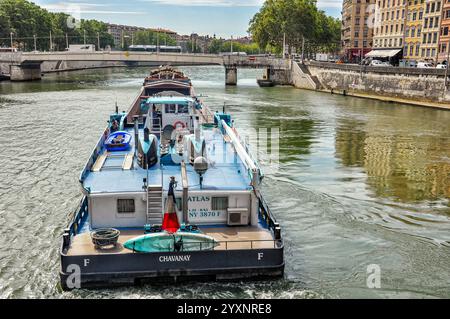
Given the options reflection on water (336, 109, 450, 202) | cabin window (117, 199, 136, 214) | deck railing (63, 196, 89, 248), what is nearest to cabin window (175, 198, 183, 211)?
cabin window (117, 199, 136, 214)

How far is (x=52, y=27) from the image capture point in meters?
130

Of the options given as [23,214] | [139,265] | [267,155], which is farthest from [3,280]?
[267,155]

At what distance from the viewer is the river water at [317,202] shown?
13.7m

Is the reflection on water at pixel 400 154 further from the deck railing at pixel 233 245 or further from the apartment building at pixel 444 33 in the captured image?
the apartment building at pixel 444 33

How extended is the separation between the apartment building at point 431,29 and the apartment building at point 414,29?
1019mm

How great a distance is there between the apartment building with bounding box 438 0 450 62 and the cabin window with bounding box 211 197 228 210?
6159 cm

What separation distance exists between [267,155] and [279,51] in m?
85.0

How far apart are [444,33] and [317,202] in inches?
2228

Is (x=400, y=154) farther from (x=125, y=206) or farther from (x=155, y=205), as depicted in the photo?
Result: (x=125, y=206)

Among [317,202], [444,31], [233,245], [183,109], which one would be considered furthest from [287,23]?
[233,245]

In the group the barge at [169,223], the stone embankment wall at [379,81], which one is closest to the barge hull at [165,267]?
the barge at [169,223]

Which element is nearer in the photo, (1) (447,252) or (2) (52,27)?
(1) (447,252)

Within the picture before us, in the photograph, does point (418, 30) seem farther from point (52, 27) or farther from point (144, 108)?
point (52, 27)

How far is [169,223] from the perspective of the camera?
12.9 meters
